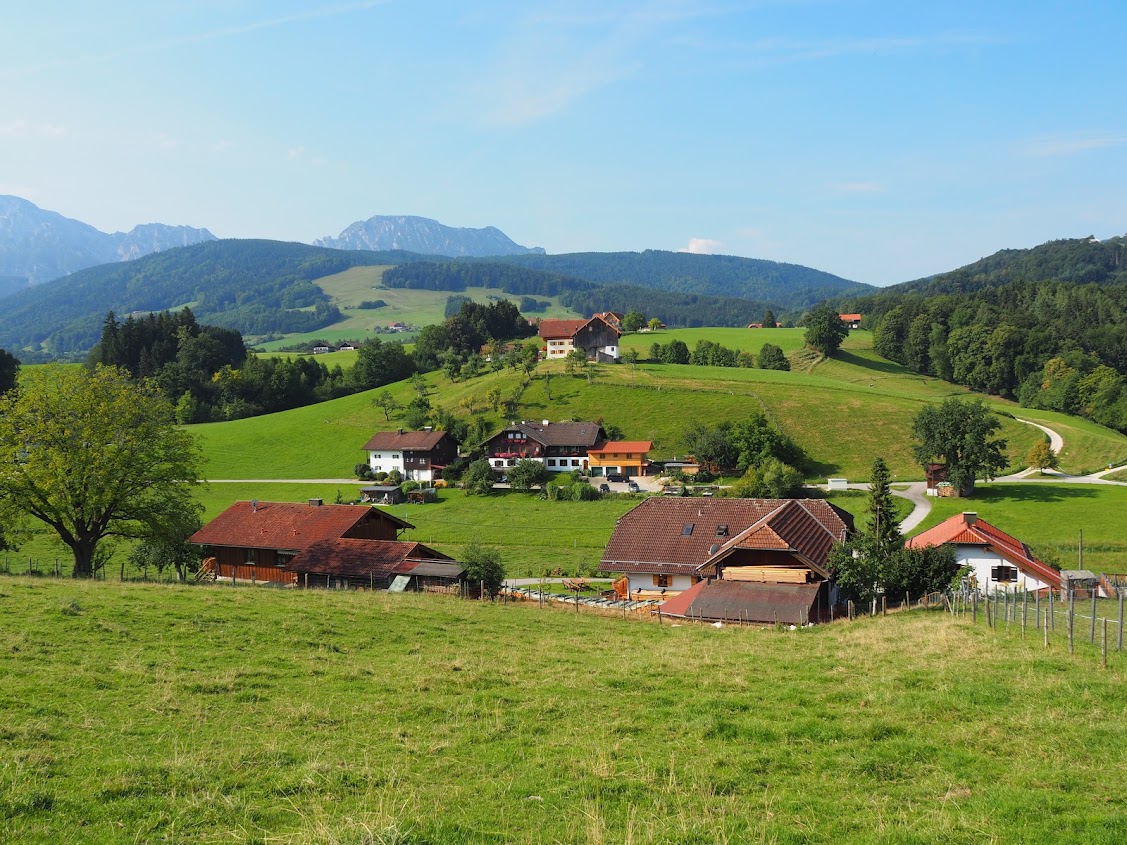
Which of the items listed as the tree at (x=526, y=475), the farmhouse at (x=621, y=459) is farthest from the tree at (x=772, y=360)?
the tree at (x=526, y=475)

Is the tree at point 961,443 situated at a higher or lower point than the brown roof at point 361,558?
higher

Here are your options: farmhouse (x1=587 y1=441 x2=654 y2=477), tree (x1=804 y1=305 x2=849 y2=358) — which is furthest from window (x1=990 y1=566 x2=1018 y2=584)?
tree (x1=804 y1=305 x2=849 y2=358)

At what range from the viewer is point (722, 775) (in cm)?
1148

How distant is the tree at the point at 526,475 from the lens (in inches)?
3688

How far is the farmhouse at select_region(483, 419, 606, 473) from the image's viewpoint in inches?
3986

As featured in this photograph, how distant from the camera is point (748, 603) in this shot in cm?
Answer: 3691

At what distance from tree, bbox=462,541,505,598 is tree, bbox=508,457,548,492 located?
169ft

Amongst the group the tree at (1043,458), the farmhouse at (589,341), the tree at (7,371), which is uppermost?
the farmhouse at (589,341)

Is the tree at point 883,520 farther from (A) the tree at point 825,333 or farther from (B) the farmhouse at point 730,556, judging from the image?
(A) the tree at point 825,333

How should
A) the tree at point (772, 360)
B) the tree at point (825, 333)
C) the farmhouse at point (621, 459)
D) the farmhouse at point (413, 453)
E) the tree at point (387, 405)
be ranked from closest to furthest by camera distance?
1. the farmhouse at point (621, 459)
2. the farmhouse at point (413, 453)
3. the tree at point (387, 405)
4. the tree at point (772, 360)
5. the tree at point (825, 333)

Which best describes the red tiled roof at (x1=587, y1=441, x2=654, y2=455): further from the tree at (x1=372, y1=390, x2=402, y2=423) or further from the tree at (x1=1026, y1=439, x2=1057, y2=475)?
the tree at (x1=1026, y1=439, x2=1057, y2=475)

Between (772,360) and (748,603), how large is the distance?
116 meters

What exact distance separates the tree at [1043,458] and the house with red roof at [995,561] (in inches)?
1980

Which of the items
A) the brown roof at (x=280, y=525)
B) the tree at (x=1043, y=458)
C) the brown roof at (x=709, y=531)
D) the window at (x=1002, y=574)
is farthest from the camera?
the tree at (x=1043, y=458)
